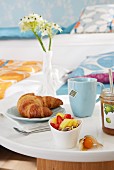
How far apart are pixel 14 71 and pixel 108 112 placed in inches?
55.7

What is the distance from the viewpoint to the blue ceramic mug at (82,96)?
109 cm

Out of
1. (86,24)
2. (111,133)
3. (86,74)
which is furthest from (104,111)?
(86,24)

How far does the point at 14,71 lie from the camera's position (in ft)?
7.54

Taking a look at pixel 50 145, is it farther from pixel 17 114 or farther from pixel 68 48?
pixel 68 48

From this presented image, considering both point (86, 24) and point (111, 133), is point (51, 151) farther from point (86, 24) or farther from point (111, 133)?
point (86, 24)

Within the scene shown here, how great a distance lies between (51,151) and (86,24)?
224 cm

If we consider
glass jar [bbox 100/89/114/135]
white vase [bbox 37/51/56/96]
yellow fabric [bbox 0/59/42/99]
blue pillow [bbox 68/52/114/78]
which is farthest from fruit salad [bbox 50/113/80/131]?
blue pillow [bbox 68/52/114/78]

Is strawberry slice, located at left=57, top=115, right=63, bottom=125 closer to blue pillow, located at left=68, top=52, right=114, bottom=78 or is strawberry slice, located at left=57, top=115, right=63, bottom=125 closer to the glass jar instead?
the glass jar

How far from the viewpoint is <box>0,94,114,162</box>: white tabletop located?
831 millimetres

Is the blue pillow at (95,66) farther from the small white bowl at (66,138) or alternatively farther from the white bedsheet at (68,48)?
the small white bowl at (66,138)

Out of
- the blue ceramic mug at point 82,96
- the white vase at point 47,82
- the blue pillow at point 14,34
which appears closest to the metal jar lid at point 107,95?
the blue ceramic mug at point 82,96

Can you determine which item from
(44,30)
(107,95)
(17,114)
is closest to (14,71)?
(44,30)

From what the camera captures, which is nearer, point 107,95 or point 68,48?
point 107,95

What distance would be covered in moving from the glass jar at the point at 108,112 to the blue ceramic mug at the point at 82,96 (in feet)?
0.42
